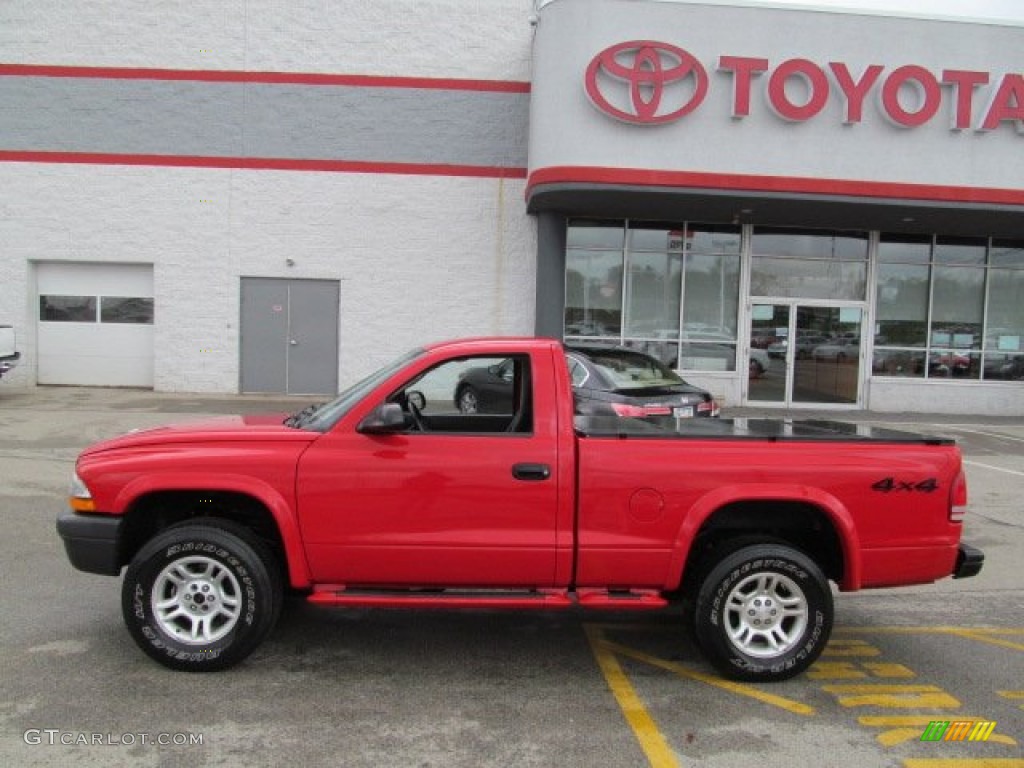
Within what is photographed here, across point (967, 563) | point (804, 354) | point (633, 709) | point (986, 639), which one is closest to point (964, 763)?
point (967, 563)

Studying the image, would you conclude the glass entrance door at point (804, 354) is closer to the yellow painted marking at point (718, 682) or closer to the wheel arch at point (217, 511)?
the yellow painted marking at point (718, 682)

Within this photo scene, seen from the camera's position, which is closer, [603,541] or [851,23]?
Answer: [603,541]

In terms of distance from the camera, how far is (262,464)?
405 centimetres

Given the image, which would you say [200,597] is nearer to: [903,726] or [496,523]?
[496,523]

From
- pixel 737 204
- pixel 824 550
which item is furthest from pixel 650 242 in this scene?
pixel 824 550

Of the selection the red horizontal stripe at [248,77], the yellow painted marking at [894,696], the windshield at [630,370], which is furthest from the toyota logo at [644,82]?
the yellow painted marking at [894,696]

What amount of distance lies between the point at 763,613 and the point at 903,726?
77 cm

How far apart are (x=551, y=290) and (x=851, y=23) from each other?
7.22m

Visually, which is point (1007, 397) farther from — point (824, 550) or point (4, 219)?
point (4, 219)

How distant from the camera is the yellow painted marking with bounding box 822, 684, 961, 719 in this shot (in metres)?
3.94

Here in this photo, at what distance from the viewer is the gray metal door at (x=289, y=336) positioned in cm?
1705

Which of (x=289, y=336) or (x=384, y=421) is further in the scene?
(x=289, y=336)

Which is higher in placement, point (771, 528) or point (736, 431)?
point (736, 431)

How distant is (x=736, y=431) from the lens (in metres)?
4.51
